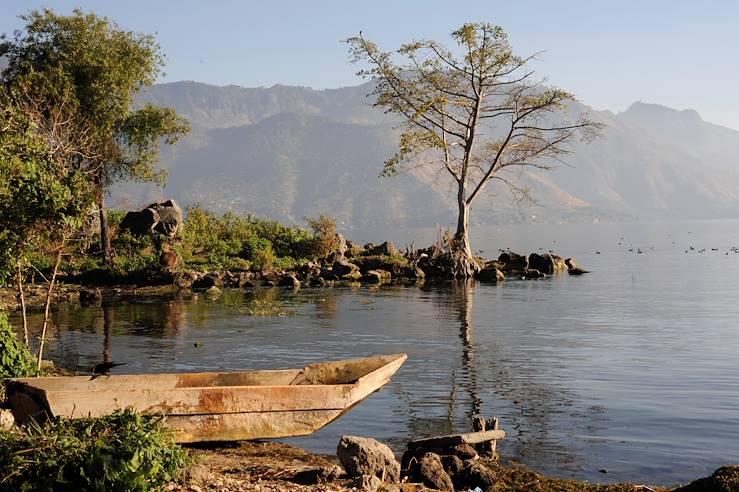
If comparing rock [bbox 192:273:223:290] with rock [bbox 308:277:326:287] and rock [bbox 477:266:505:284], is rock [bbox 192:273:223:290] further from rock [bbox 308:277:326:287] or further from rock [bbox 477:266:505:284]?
rock [bbox 477:266:505:284]

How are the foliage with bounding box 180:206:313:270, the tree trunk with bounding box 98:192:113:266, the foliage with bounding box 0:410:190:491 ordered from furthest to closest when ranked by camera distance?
the foliage with bounding box 180:206:313:270, the tree trunk with bounding box 98:192:113:266, the foliage with bounding box 0:410:190:491

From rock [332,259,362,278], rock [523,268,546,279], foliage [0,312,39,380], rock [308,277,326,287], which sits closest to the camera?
foliage [0,312,39,380]

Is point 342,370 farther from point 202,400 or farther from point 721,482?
point 721,482

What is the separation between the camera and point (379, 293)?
4278 cm

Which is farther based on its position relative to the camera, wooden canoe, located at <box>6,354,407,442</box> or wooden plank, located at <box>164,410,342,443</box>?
wooden plank, located at <box>164,410,342,443</box>

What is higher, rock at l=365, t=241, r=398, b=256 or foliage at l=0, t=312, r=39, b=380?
rock at l=365, t=241, r=398, b=256

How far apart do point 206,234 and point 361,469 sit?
137 ft

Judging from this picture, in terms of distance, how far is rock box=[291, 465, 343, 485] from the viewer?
1072 cm

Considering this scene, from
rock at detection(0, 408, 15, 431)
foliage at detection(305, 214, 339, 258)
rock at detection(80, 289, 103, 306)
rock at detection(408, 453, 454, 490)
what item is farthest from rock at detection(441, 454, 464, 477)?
foliage at detection(305, 214, 339, 258)

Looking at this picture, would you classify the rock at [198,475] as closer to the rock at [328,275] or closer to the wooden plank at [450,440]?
the wooden plank at [450,440]

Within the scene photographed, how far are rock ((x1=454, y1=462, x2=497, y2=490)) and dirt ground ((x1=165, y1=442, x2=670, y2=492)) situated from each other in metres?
0.13

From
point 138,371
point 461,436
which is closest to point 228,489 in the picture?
point 461,436

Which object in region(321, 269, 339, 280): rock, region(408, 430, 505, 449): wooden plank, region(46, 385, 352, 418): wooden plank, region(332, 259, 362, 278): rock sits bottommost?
region(408, 430, 505, 449): wooden plank

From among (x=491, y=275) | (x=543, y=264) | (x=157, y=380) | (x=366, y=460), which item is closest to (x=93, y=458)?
(x=366, y=460)
